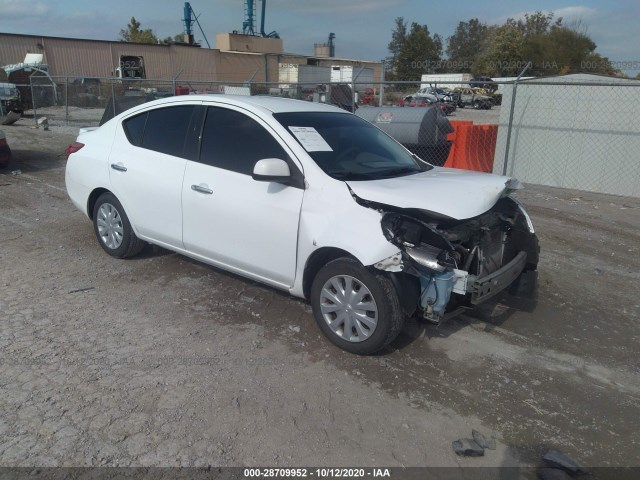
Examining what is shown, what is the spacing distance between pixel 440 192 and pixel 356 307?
1.04 meters

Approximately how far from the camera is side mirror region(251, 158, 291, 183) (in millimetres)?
3867

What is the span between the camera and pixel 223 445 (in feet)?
9.43

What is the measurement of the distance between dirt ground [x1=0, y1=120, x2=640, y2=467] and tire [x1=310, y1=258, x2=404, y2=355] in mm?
160

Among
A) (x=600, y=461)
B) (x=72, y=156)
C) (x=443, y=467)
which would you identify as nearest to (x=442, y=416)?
(x=443, y=467)

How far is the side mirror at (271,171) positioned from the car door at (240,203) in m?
0.13

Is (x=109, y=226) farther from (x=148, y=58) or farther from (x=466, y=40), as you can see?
(x=466, y=40)

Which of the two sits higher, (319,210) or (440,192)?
(440,192)

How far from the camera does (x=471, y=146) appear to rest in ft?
36.6

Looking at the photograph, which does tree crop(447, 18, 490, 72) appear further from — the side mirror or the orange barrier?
the side mirror

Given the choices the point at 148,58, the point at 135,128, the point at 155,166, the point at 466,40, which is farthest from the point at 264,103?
the point at 466,40

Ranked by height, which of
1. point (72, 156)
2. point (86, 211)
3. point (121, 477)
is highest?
point (72, 156)

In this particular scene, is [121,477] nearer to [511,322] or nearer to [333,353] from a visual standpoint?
[333,353]

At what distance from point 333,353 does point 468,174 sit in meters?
2.00

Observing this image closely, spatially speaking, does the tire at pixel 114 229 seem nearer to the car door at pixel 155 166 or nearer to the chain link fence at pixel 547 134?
the car door at pixel 155 166
